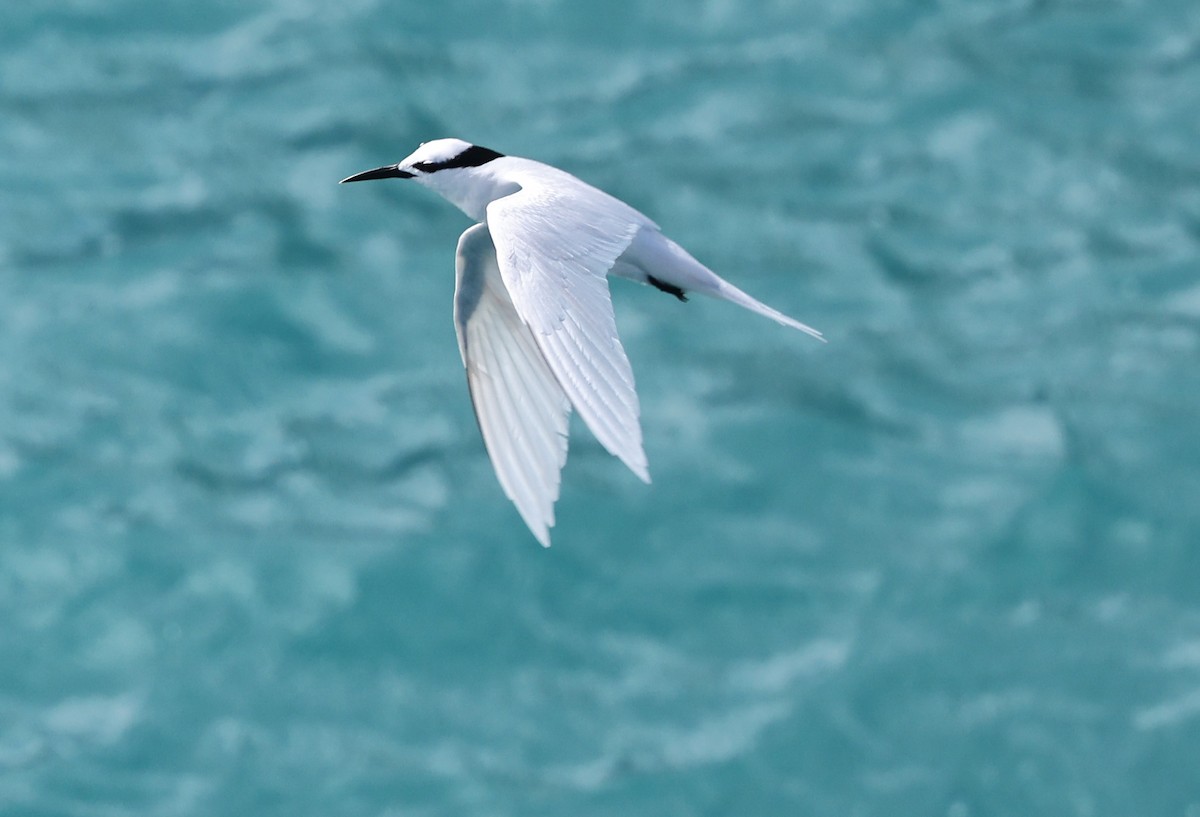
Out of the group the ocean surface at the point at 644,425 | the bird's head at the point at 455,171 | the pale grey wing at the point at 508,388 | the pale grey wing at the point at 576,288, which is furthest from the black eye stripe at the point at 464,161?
the ocean surface at the point at 644,425

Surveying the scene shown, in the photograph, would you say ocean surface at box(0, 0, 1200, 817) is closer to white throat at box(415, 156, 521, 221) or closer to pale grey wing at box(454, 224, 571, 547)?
pale grey wing at box(454, 224, 571, 547)

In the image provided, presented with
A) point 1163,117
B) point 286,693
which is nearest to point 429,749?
point 286,693

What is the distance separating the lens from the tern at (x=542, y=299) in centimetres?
432

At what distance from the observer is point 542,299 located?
14.8ft

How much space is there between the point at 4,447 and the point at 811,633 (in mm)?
3071

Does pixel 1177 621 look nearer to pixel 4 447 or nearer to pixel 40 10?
pixel 4 447

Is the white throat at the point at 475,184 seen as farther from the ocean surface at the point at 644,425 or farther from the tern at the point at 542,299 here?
the ocean surface at the point at 644,425

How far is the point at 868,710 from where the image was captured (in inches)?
262

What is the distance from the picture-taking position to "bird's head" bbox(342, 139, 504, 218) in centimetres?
551

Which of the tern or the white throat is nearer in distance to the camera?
the tern

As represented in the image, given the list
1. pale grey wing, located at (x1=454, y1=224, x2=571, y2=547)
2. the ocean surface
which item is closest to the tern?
pale grey wing, located at (x1=454, y1=224, x2=571, y2=547)

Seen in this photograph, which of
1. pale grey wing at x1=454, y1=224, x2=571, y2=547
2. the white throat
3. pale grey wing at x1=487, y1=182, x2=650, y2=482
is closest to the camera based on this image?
pale grey wing at x1=487, y1=182, x2=650, y2=482

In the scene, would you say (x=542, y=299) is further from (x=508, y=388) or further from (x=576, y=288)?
(x=508, y=388)

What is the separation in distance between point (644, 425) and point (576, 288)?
293 cm
